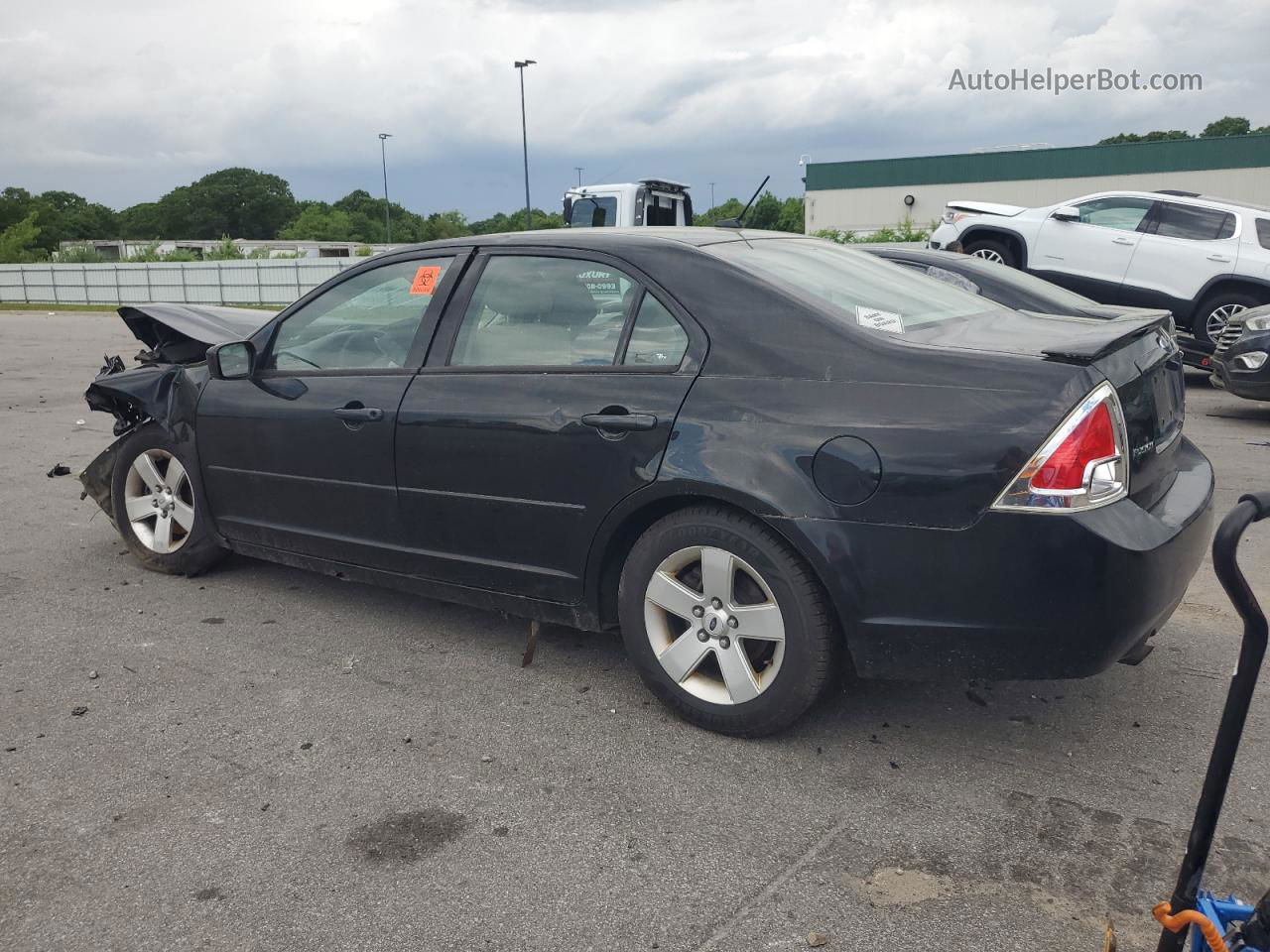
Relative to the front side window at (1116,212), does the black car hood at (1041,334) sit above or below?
below

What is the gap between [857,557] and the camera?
3.13m

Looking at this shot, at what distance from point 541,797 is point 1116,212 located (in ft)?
38.2

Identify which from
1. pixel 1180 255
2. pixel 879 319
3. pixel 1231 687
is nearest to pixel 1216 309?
pixel 1180 255

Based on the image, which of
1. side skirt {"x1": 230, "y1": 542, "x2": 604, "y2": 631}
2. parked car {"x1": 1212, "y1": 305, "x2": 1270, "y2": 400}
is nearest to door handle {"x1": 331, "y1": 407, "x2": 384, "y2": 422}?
side skirt {"x1": 230, "y1": 542, "x2": 604, "y2": 631}

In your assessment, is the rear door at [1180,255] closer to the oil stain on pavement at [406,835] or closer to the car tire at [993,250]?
the car tire at [993,250]

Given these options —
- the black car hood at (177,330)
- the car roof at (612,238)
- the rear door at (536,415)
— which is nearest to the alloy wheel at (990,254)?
the car roof at (612,238)

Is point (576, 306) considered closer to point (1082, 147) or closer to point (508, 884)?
point (508, 884)

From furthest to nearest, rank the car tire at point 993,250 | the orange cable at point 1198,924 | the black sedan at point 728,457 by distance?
1. the car tire at point 993,250
2. the black sedan at point 728,457
3. the orange cable at point 1198,924

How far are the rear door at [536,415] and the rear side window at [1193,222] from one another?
1033cm

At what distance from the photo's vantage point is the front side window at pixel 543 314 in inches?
148

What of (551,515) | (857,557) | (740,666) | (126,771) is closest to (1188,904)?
(857,557)

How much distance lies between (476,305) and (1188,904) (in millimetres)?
3052

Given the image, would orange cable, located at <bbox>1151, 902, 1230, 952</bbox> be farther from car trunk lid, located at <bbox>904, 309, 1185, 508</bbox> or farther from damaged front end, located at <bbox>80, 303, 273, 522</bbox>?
damaged front end, located at <bbox>80, 303, 273, 522</bbox>

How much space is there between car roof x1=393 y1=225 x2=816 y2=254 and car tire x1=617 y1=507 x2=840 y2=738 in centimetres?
101
